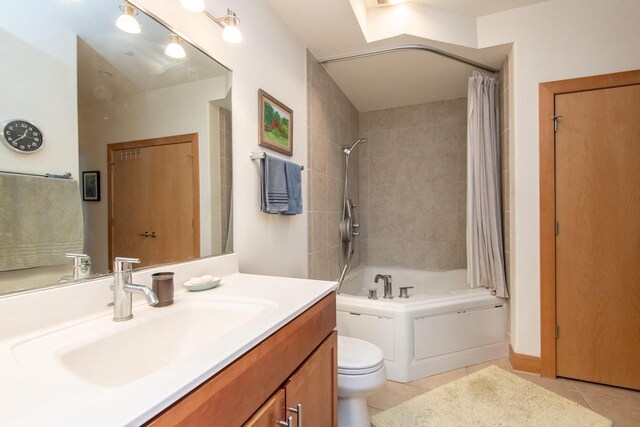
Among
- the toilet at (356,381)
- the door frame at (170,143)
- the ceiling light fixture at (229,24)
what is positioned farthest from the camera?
the toilet at (356,381)

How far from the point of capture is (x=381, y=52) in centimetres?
225

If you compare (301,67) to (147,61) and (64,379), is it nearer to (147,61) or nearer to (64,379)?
(147,61)

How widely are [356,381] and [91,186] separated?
1.29 meters

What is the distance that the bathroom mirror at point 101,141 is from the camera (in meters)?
0.76

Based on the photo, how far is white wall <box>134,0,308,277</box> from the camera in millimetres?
1359

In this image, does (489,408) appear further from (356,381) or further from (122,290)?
(122,290)

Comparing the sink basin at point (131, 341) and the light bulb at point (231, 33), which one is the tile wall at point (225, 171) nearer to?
the light bulb at point (231, 33)

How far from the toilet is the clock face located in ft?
4.45

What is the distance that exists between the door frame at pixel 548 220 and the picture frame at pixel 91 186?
2357 mm

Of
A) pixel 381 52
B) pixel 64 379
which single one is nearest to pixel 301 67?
pixel 381 52

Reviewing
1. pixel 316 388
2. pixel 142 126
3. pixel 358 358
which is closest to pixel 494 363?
pixel 358 358

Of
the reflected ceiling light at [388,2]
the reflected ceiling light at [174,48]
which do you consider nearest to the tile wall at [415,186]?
the reflected ceiling light at [388,2]

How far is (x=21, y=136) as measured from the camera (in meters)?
0.76

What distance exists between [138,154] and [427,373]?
210 cm
